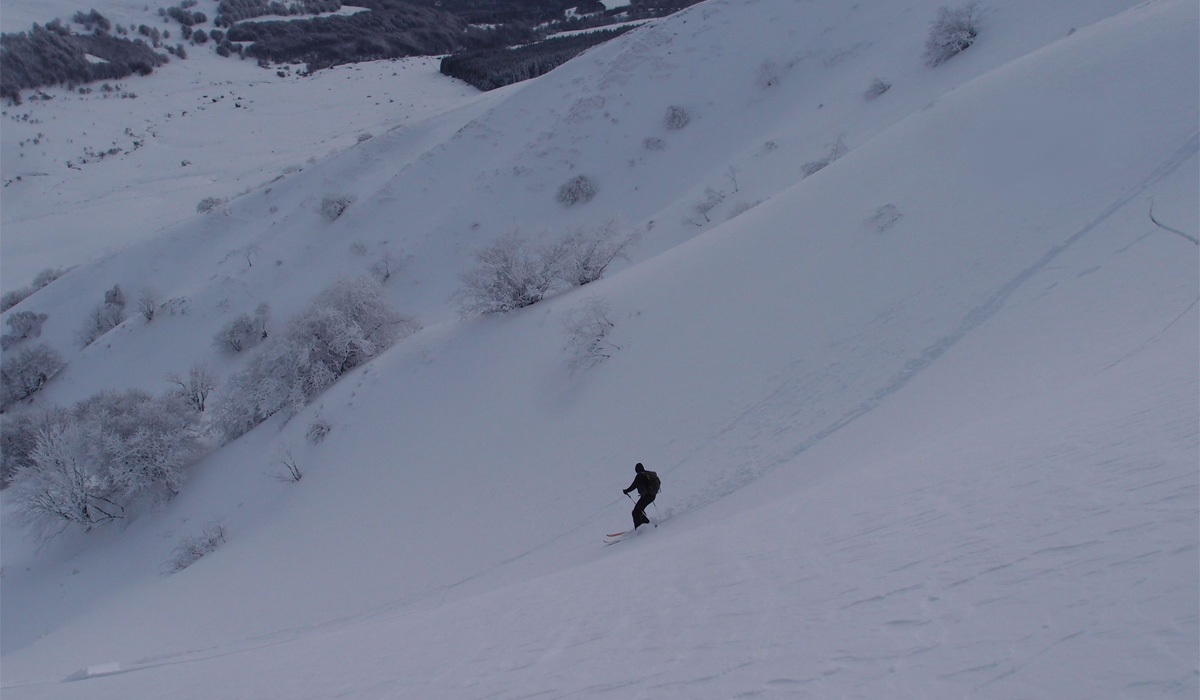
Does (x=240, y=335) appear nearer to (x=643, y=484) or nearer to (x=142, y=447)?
(x=142, y=447)

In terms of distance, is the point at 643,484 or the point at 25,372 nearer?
the point at 643,484

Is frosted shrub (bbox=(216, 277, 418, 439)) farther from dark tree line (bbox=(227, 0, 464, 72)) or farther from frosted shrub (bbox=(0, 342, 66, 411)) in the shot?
dark tree line (bbox=(227, 0, 464, 72))

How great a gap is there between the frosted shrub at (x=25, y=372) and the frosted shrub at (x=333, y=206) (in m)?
15.7

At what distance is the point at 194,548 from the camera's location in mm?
14992

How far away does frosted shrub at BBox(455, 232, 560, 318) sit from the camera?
59.8ft

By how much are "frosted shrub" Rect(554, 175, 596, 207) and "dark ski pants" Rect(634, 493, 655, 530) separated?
77.6ft

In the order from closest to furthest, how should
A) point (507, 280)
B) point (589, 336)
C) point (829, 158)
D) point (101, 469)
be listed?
point (589, 336)
point (101, 469)
point (507, 280)
point (829, 158)

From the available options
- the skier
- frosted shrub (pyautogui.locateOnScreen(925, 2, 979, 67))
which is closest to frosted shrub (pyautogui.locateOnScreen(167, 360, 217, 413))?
the skier

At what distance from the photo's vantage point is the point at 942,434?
6984 millimetres

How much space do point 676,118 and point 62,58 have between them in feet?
307

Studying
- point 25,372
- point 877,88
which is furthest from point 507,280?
point 25,372

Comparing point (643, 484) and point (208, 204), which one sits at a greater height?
point (208, 204)

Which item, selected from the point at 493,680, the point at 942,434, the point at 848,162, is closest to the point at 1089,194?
the point at 848,162

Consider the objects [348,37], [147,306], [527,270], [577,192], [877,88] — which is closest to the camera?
[527,270]
